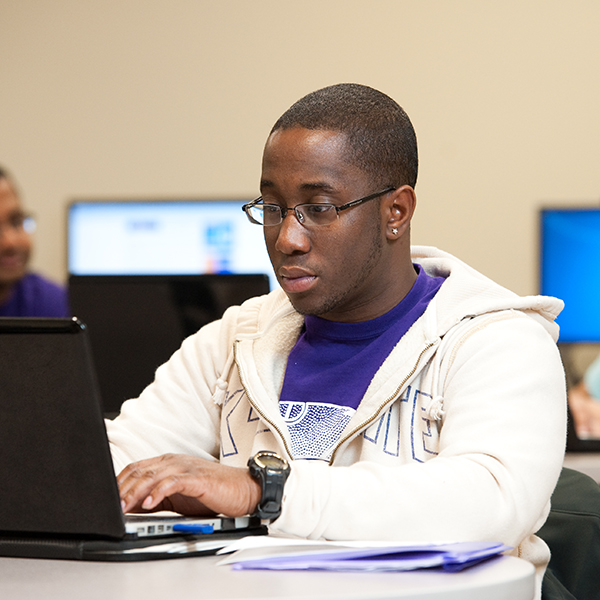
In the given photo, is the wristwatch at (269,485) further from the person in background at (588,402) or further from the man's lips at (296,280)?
the person in background at (588,402)

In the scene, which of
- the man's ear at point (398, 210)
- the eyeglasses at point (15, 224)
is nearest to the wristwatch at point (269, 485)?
the man's ear at point (398, 210)

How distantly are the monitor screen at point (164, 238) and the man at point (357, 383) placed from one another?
5.82ft

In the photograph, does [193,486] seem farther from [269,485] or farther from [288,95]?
[288,95]

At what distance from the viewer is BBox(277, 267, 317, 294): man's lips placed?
124 centimetres

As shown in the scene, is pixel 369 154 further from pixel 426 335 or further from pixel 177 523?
pixel 177 523

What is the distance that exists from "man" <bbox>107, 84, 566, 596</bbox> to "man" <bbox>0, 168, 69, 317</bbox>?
1.36 meters

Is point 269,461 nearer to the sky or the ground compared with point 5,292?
nearer to the sky

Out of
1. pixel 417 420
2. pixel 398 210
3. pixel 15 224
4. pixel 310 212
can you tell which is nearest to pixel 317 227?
pixel 310 212

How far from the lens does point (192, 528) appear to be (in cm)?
85

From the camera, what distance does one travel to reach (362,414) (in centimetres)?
119

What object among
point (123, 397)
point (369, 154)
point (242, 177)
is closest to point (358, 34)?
point (242, 177)

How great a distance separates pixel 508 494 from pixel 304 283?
17.0 inches

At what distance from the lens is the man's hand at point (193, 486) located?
2.84ft

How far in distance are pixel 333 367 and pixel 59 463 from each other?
24.1 inches
